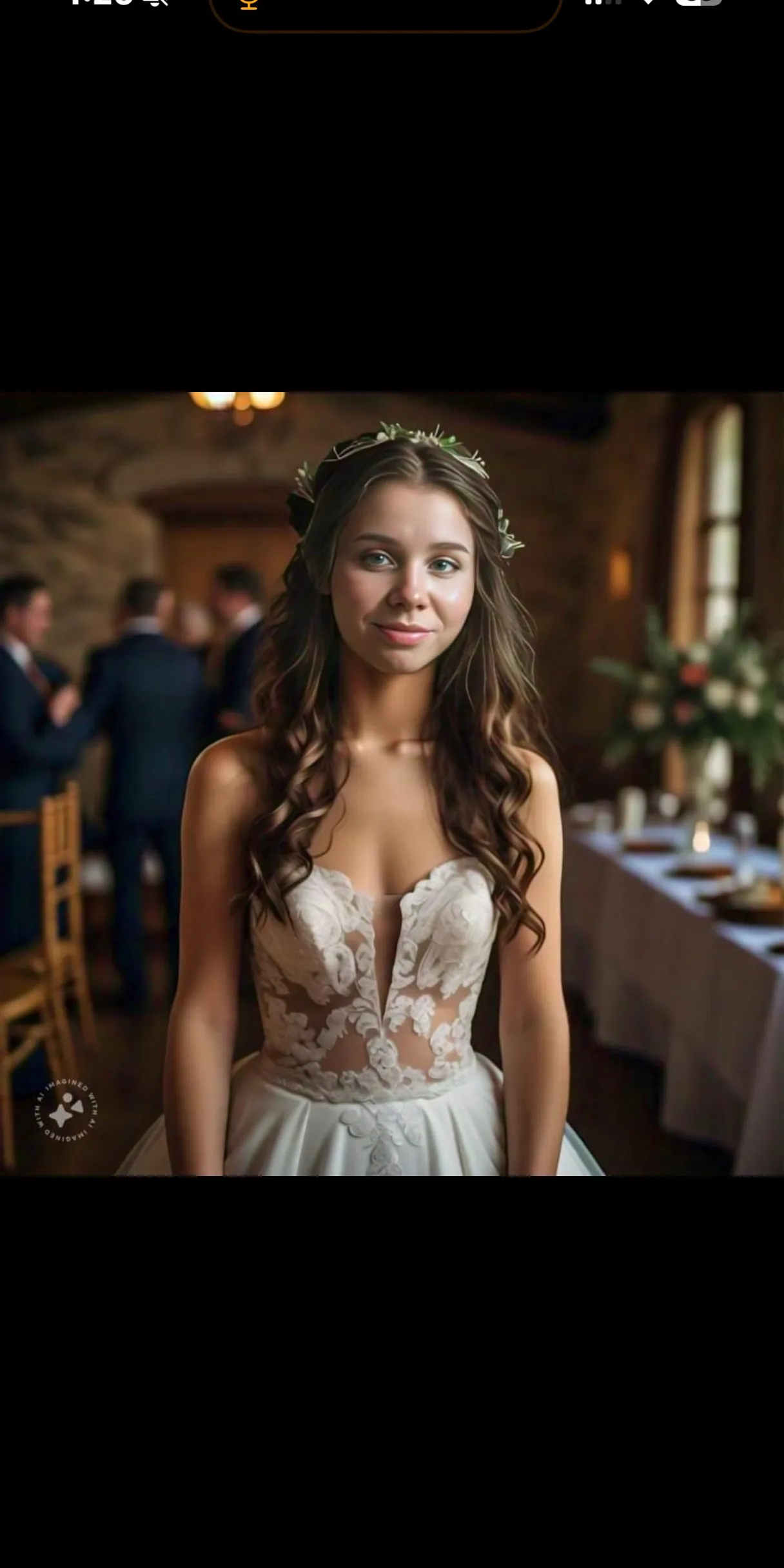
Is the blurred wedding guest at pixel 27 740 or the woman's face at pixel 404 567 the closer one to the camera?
the woman's face at pixel 404 567

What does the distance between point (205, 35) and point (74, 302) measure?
0.28 meters

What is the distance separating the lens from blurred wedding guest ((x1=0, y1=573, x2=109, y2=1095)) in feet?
6.17

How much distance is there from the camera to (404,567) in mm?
1430

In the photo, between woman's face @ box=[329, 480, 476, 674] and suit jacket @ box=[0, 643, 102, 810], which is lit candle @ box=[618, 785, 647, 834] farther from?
woman's face @ box=[329, 480, 476, 674]

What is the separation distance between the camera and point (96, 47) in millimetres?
1331

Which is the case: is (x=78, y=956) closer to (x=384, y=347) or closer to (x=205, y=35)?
(x=384, y=347)

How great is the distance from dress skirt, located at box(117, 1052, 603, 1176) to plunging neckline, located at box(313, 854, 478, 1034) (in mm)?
105

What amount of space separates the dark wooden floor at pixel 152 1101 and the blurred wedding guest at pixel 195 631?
2.52 feet

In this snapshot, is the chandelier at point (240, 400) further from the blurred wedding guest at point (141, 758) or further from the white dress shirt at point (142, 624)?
the white dress shirt at point (142, 624)

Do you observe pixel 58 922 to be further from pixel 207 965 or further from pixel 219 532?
pixel 219 532

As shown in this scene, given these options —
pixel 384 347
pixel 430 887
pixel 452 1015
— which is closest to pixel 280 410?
pixel 384 347

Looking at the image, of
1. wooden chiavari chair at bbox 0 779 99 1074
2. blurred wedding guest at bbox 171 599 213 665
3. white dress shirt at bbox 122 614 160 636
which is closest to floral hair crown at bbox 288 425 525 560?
wooden chiavari chair at bbox 0 779 99 1074

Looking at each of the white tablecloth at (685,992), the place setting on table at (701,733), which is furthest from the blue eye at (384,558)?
the place setting on table at (701,733)

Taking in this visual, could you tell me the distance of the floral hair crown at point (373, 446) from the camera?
1.44m
